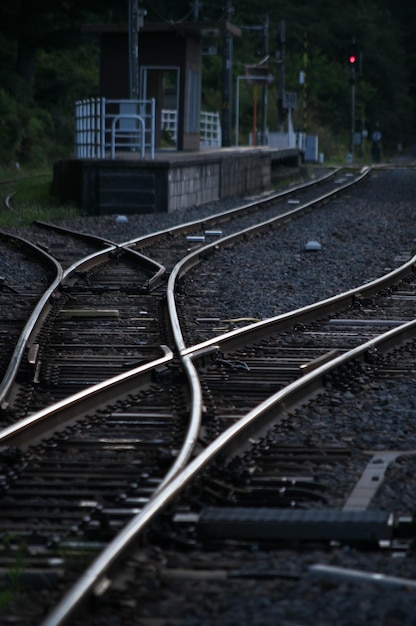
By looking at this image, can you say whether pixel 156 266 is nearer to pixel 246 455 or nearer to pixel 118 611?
pixel 246 455

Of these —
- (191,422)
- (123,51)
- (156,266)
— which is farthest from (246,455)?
(123,51)

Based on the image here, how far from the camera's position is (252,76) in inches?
1817

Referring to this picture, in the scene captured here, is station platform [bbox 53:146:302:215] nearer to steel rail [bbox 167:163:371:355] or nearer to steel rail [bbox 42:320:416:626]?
steel rail [bbox 167:163:371:355]

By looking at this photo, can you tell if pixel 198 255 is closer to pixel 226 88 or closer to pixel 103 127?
pixel 103 127

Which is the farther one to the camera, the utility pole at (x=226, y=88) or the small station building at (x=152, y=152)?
the utility pole at (x=226, y=88)

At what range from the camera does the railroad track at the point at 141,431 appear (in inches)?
179

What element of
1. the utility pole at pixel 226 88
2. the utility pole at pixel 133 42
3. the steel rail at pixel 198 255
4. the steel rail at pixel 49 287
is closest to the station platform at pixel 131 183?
the utility pole at pixel 133 42

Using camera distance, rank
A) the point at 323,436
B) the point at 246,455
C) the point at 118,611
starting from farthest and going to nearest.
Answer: the point at 323,436 → the point at 246,455 → the point at 118,611

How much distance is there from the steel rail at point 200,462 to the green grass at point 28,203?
11486mm

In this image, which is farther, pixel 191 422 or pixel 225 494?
pixel 191 422

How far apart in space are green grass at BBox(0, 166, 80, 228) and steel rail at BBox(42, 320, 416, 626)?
11.5 metres

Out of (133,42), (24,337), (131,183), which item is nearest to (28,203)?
(131,183)

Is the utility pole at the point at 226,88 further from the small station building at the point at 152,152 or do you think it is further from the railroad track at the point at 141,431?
the railroad track at the point at 141,431

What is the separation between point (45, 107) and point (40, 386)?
42.3 meters
